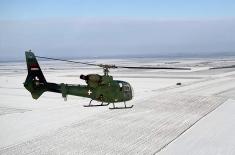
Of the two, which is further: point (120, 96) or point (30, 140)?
point (30, 140)

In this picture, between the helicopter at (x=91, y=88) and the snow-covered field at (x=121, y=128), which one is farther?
the snow-covered field at (x=121, y=128)

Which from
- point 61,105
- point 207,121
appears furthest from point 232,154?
point 61,105

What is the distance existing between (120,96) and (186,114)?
53.1 feet

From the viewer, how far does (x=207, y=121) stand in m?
35.4

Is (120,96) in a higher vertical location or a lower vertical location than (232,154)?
higher

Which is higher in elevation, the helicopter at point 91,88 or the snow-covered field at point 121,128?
the helicopter at point 91,88

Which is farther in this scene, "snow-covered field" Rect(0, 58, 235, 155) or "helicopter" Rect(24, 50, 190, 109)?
"snow-covered field" Rect(0, 58, 235, 155)

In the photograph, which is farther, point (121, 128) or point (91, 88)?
point (121, 128)

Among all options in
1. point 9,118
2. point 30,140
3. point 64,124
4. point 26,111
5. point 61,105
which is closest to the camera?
point 30,140

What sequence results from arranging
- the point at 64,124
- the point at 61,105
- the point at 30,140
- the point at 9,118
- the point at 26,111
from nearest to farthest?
1. the point at 30,140
2. the point at 64,124
3. the point at 9,118
4. the point at 26,111
5. the point at 61,105

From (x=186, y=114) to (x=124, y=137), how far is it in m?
12.6

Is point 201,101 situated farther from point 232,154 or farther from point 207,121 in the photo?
point 232,154

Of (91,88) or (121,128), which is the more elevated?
(91,88)

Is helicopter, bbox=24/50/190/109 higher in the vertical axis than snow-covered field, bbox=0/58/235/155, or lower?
higher
